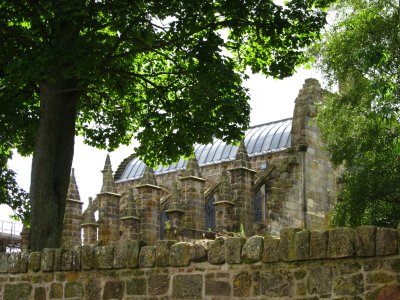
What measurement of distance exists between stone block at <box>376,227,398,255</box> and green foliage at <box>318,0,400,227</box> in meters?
14.8

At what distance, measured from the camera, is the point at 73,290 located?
1143 centimetres

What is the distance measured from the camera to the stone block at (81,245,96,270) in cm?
1126

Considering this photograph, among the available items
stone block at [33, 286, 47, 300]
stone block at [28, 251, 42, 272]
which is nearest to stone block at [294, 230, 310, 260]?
stone block at [33, 286, 47, 300]

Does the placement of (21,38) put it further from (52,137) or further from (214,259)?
(214,259)

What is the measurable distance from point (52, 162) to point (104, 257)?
234 inches

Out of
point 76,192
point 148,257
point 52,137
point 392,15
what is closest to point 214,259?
point 148,257

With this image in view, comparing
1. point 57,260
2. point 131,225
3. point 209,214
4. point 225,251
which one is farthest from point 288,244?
point 209,214

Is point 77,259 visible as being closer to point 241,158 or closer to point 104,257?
point 104,257

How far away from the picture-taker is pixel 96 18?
17062 millimetres

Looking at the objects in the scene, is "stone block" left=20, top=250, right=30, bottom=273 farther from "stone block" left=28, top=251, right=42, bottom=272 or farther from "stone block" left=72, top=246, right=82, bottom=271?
"stone block" left=72, top=246, right=82, bottom=271

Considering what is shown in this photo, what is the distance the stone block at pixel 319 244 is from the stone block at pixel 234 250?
1.07 metres

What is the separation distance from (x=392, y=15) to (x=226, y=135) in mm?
9426

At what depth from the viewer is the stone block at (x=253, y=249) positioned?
940 cm

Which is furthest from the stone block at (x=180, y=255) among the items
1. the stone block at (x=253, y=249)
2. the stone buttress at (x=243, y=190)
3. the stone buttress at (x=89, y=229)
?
the stone buttress at (x=89, y=229)
